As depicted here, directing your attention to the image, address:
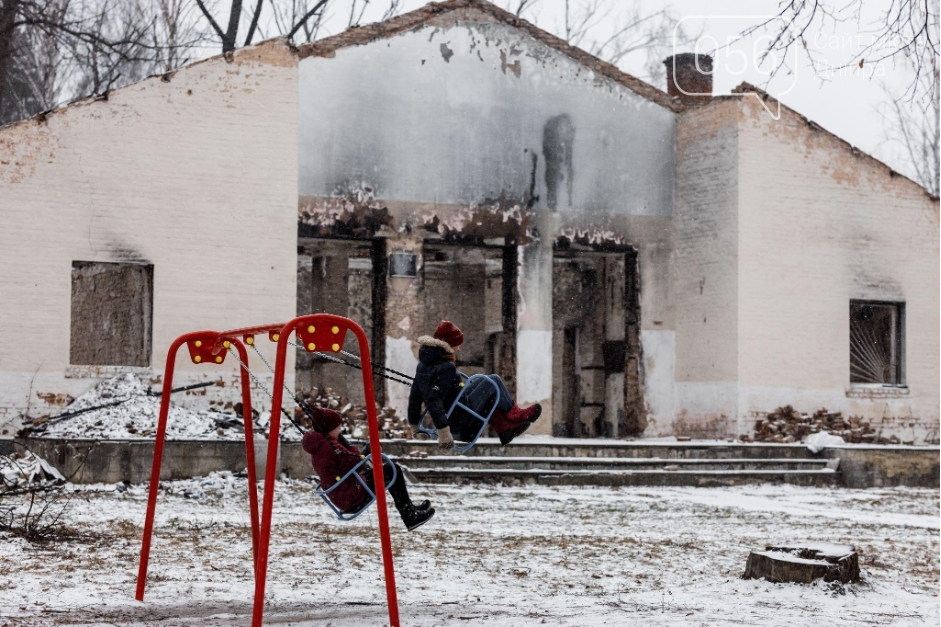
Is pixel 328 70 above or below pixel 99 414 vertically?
above

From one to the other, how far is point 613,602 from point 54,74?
2749 centimetres

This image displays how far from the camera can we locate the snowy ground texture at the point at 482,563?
7.34 meters

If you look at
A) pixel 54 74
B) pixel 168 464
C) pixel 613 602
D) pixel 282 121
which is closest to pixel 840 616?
pixel 613 602

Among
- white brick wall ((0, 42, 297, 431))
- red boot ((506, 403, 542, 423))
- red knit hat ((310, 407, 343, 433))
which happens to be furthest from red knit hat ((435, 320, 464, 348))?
white brick wall ((0, 42, 297, 431))

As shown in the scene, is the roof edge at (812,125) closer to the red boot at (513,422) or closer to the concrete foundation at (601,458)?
the concrete foundation at (601,458)

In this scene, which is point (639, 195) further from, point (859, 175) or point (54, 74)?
point (54, 74)

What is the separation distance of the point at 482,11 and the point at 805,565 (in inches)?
506

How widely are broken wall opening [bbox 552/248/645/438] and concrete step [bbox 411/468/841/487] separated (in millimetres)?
3511

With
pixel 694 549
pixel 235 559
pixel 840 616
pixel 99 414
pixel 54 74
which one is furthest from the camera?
pixel 54 74

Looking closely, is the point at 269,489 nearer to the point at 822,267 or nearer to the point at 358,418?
the point at 358,418

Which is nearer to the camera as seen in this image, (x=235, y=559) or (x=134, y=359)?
(x=235, y=559)

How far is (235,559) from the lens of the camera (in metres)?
9.40

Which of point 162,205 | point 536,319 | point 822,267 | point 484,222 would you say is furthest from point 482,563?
point 822,267

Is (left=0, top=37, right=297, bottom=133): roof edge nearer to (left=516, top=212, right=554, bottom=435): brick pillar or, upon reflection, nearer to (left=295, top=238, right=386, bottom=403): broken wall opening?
A: (left=516, top=212, right=554, bottom=435): brick pillar
